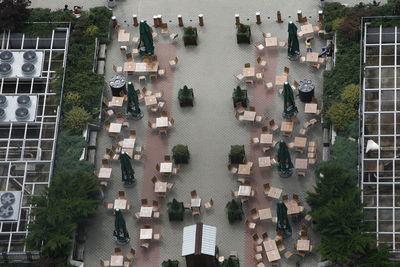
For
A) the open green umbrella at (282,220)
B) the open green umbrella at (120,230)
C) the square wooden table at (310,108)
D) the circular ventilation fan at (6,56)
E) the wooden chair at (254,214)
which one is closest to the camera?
the open green umbrella at (282,220)

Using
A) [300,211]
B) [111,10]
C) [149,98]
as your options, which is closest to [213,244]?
[300,211]

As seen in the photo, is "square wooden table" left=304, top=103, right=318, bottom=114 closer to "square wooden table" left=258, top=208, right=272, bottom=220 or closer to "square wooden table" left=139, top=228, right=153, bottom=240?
"square wooden table" left=258, top=208, right=272, bottom=220

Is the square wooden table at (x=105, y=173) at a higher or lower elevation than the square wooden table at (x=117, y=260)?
higher

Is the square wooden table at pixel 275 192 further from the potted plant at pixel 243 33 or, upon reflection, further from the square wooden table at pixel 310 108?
the potted plant at pixel 243 33

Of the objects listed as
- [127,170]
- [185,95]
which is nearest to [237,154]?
[185,95]

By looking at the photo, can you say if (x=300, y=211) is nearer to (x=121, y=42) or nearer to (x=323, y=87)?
(x=323, y=87)

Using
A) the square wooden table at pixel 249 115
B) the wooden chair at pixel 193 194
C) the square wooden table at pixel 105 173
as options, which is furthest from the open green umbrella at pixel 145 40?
the wooden chair at pixel 193 194

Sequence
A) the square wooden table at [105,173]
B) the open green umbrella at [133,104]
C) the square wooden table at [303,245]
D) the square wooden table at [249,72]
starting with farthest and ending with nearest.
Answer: the square wooden table at [249,72] → the open green umbrella at [133,104] → the square wooden table at [105,173] → the square wooden table at [303,245]
